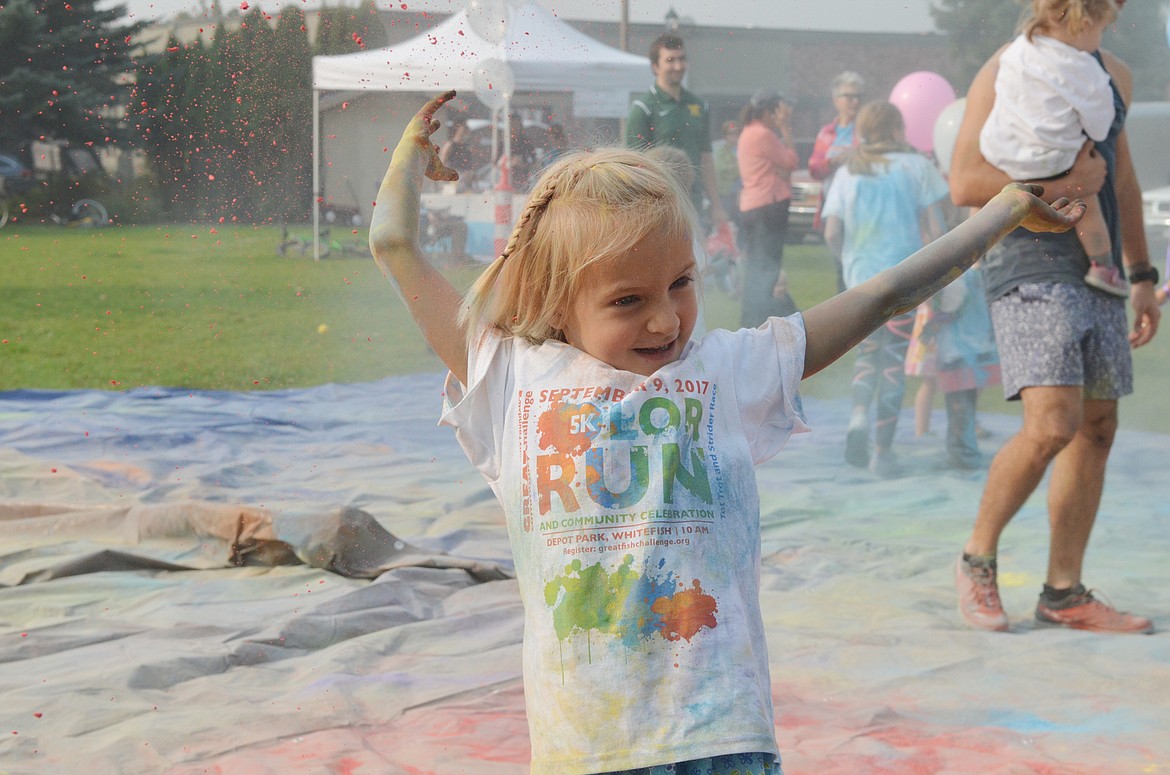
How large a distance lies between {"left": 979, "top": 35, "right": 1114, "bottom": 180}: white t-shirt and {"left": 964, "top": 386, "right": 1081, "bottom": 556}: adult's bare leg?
0.49 m

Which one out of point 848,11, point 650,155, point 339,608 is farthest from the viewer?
point 848,11

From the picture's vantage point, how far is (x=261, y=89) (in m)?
3.46

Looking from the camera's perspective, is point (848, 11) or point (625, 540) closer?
point (625, 540)

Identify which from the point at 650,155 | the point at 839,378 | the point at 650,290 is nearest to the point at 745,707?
the point at 650,290

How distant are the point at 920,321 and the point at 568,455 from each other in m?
4.13

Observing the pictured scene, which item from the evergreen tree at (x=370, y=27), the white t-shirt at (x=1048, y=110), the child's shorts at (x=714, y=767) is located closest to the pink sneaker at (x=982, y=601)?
the white t-shirt at (x=1048, y=110)

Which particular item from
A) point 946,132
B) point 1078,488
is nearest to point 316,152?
point 1078,488

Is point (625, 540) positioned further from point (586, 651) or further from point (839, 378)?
point (839, 378)

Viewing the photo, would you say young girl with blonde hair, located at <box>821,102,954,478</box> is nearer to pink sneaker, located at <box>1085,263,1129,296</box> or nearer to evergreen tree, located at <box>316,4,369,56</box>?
pink sneaker, located at <box>1085,263,1129,296</box>

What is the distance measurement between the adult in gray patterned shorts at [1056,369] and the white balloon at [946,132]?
323cm

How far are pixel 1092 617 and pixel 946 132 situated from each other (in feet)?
12.4

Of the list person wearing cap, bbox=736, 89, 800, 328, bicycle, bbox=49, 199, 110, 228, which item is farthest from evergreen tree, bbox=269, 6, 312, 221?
person wearing cap, bbox=736, 89, 800, 328

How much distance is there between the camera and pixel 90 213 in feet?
12.9

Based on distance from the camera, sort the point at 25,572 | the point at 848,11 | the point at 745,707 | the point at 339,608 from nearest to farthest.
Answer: the point at 745,707 → the point at 339,608 → the point at 25,572 → the point at 848,11
